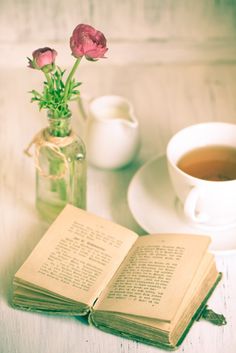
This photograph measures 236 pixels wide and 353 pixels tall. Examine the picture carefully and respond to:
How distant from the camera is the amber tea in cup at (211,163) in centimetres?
115

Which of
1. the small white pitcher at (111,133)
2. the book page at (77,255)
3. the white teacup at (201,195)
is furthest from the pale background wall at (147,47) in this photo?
the book page at (77,255)

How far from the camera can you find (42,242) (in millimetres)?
1043

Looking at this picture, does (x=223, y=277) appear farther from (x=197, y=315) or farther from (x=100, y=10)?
(x=100, y=10)

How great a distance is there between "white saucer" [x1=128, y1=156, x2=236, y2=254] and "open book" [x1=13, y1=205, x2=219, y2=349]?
0.18ft

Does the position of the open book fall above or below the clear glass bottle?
below

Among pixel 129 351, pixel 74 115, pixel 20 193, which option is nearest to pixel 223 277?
pixel 129 351

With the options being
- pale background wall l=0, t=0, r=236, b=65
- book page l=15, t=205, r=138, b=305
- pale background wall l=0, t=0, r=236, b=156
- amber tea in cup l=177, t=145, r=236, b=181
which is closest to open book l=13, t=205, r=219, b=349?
book page l=15, t=205, r=138, b=305

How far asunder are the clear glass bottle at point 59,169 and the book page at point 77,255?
56 mm

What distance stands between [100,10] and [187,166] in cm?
51

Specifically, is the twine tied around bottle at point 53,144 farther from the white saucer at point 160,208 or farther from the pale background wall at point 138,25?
the pale background wall at point 138,25

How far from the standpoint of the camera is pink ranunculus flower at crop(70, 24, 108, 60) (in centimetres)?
94

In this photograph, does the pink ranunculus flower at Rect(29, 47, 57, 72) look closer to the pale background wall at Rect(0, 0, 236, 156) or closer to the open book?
the open book

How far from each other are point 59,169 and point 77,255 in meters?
0.16

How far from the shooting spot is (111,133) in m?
1.20
